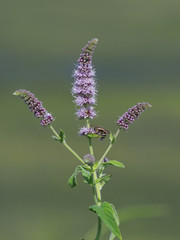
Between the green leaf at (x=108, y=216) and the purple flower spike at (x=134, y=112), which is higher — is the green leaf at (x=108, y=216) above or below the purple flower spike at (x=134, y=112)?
below

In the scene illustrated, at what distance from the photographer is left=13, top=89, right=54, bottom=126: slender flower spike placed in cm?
47

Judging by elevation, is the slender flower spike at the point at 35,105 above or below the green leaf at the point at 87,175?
above

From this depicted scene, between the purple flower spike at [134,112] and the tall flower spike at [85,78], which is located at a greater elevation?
the tall flower spike at [85,78]

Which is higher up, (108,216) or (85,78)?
(85,78)

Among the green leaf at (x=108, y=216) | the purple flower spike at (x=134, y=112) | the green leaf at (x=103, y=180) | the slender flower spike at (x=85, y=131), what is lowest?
the green leaf at (x=108, y=216)

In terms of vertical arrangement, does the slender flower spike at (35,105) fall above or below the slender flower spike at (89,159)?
above

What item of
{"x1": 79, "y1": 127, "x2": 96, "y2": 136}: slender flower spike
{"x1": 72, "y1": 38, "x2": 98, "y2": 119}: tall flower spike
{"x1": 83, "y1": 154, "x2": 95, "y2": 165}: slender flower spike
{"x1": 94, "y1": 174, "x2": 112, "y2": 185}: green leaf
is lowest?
{"x1": 94, "y1": 174, "x2": 112, "y2": 185}: green leaf

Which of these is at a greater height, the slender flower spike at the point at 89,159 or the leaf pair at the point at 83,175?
the slender flower spike at the point at 89,159

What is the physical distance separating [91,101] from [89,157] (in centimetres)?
5

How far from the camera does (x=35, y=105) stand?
48 cm

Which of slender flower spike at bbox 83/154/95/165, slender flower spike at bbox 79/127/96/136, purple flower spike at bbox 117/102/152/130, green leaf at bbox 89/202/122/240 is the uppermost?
purple flower spike at bbox 117/102/152/130

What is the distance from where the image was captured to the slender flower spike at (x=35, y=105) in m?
0.47

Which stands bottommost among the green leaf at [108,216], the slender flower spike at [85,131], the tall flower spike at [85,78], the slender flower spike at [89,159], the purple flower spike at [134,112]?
the green leaf at [108,216]

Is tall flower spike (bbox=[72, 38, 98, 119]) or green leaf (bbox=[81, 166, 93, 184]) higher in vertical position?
tall flower spike (bbox=[72, 38, 98, 119])
